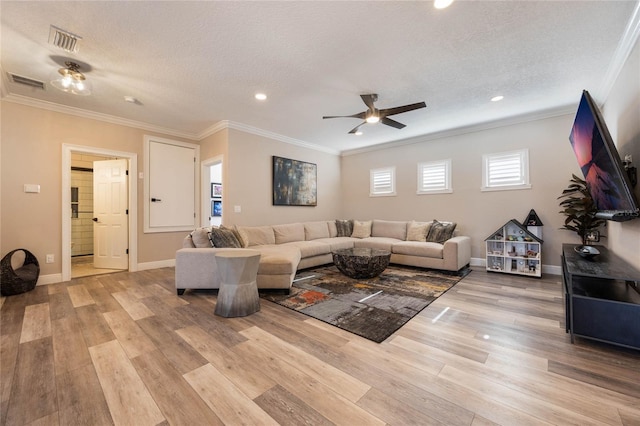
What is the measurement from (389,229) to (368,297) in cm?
273

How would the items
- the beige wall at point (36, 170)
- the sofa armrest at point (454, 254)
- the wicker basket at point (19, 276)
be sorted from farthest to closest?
the sofa armrest at point (454, 254), the beige wall at point (36, 170), the wicker basket at point (19, 276)

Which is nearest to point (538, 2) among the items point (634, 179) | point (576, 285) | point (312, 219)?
point (634, 179)

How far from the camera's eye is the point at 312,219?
6.15 m

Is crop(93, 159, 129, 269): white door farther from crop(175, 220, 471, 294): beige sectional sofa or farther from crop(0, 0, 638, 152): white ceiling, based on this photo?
crop(175, 220, 471, 294): beige sectional sofa

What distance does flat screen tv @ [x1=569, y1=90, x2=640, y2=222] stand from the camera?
1.92 meters

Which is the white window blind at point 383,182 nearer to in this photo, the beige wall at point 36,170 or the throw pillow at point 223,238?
the throw pillow at point 223,238

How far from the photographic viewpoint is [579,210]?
11.6 feet

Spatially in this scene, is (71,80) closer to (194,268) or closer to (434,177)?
(194,268)

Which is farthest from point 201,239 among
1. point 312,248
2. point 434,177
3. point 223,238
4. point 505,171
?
point 505,171

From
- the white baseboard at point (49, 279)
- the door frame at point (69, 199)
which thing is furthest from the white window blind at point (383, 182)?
the white baseboard at point (49, 279)

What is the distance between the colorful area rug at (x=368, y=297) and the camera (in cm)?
241

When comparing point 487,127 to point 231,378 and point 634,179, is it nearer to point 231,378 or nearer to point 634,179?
point 634,179

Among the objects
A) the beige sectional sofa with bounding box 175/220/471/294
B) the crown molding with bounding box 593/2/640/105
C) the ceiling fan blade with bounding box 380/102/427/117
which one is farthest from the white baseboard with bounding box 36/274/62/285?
the crown molding with bounding box 593/2/640/105

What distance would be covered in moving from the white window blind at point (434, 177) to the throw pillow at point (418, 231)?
801mm
